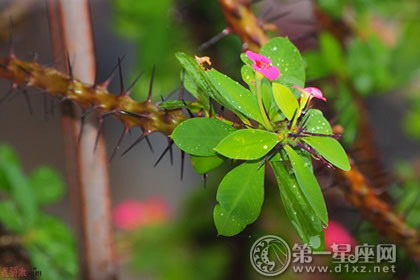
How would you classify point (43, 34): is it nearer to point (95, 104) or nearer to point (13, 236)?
point (13, 236)

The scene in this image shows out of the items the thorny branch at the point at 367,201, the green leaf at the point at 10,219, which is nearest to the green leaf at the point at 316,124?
the thorny branch at the point at 367,201

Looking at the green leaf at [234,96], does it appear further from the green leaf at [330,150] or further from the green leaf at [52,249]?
the green leaf at [52,249]

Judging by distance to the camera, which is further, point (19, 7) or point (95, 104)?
point (19, 7)

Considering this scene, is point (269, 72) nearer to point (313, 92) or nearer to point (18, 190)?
point (313, 92)

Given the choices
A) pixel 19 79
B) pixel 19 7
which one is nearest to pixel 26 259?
pixel 19 79

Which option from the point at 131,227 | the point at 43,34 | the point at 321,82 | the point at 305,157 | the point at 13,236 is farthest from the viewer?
the point at 43,34

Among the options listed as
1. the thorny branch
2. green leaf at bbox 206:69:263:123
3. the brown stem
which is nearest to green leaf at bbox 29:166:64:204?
the brown stem
